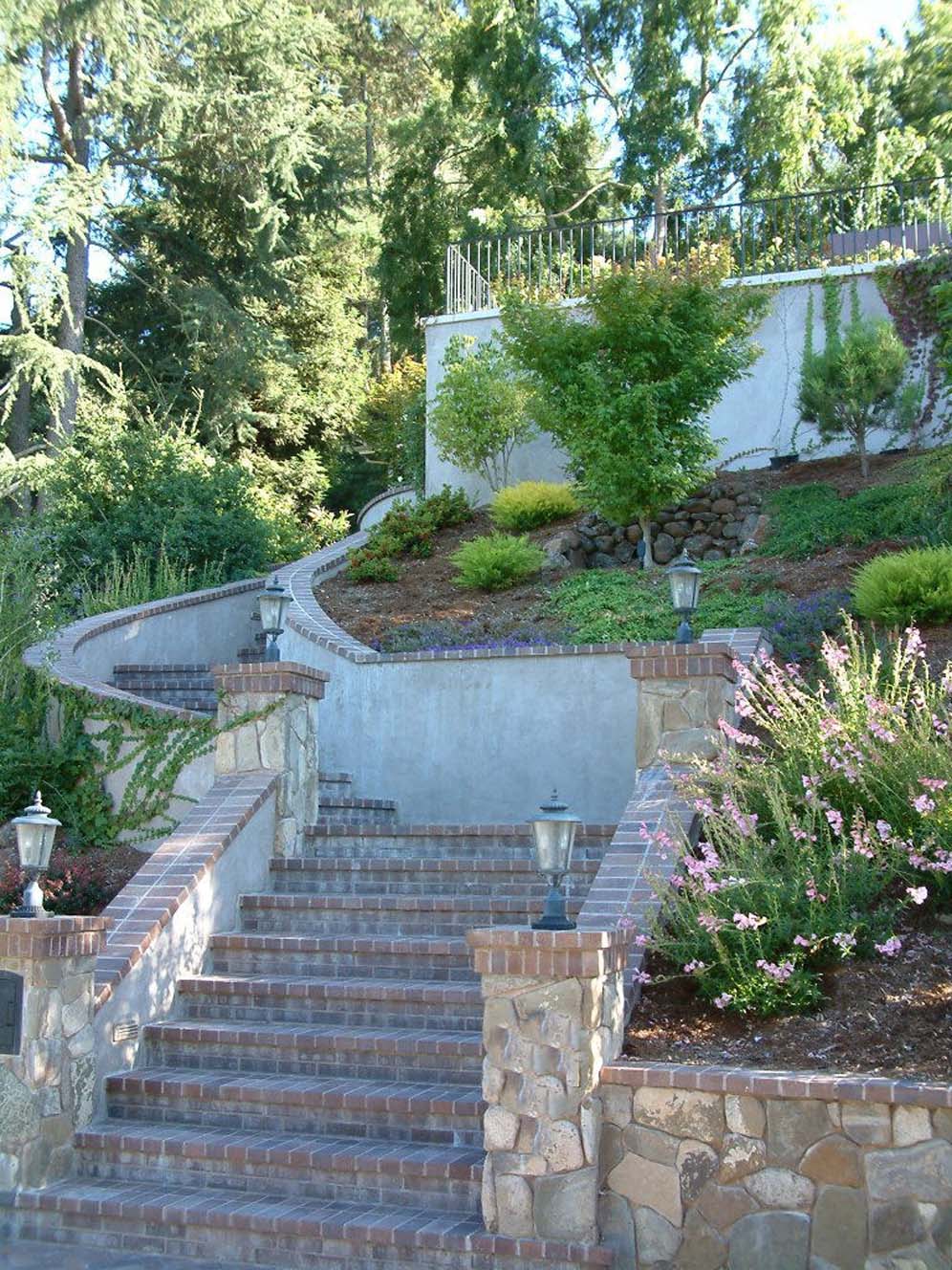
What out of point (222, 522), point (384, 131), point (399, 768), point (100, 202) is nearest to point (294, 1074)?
point (399, 768)

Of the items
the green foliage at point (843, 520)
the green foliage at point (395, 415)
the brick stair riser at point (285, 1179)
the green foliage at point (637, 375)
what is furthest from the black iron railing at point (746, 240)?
the brick stair riser at point (285, 1179)

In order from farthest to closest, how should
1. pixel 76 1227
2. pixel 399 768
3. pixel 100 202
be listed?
pixel 100 202 → pixel 399 768 → pixel 76 1227

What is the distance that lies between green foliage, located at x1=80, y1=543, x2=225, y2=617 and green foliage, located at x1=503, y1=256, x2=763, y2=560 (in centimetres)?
406

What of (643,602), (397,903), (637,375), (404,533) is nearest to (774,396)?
(637,375)

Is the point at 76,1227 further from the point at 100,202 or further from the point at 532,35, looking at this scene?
the point at 532,35

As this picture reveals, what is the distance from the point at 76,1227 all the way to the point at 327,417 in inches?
746

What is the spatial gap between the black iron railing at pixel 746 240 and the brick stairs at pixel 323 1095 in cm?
891

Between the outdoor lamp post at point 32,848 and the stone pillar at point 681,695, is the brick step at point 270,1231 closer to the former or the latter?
the outdoor lamp post at point 32,848

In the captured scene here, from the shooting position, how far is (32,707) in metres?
9.51

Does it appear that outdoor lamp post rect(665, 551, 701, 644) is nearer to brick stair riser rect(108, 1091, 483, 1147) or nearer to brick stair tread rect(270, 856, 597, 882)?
brick stair tread rect(270, 856, 597, 882)

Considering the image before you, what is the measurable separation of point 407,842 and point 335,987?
175 centimetres

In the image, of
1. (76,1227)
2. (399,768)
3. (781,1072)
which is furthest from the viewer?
(399,768)

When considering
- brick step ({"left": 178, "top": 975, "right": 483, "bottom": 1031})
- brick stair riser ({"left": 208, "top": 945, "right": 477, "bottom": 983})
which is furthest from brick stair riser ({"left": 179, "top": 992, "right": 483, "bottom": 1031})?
brick stair riser ({"left": 208, "top": 945, "right": 477, "bottom": 983})

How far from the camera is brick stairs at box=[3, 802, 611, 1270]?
17.3 feet
